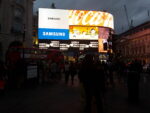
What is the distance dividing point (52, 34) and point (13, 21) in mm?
22586

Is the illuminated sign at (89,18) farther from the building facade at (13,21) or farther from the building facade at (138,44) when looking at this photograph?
the building facade at (13,21)

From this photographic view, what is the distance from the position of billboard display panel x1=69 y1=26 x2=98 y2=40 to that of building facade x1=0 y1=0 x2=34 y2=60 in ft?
71.3

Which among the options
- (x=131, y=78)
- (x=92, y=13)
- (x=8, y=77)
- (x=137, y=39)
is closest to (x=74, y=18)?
(x=92, y=13)

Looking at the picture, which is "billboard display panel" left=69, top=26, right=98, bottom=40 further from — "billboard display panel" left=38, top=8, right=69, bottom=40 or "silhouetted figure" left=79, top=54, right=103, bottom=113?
"silhouetted figure" left=79, top=54, right=103, bottom=113

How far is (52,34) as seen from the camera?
53688 mm

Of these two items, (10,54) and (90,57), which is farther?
(10,54)

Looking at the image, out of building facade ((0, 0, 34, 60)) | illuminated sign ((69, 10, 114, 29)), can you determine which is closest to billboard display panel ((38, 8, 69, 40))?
illuminated sign ((69, 10, 114, 29))

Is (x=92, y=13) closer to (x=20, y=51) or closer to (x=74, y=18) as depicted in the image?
(x=74, y=18)

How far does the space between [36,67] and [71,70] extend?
2.43 m

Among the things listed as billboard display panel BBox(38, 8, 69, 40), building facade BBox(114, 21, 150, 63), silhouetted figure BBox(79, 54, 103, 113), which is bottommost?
silhouetted figure BBox(79, 54, 103, 113)

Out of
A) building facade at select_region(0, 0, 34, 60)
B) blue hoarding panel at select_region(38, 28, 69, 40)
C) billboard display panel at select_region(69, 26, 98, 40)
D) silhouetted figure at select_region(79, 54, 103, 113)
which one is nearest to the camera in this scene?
Result: silhouetted figure at select_region(79, 54, 103, 113)

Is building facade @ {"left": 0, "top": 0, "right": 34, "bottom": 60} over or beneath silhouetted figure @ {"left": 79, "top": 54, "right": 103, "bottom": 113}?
over

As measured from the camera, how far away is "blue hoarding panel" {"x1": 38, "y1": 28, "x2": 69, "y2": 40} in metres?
53.4

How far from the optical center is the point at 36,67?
1273 cm
